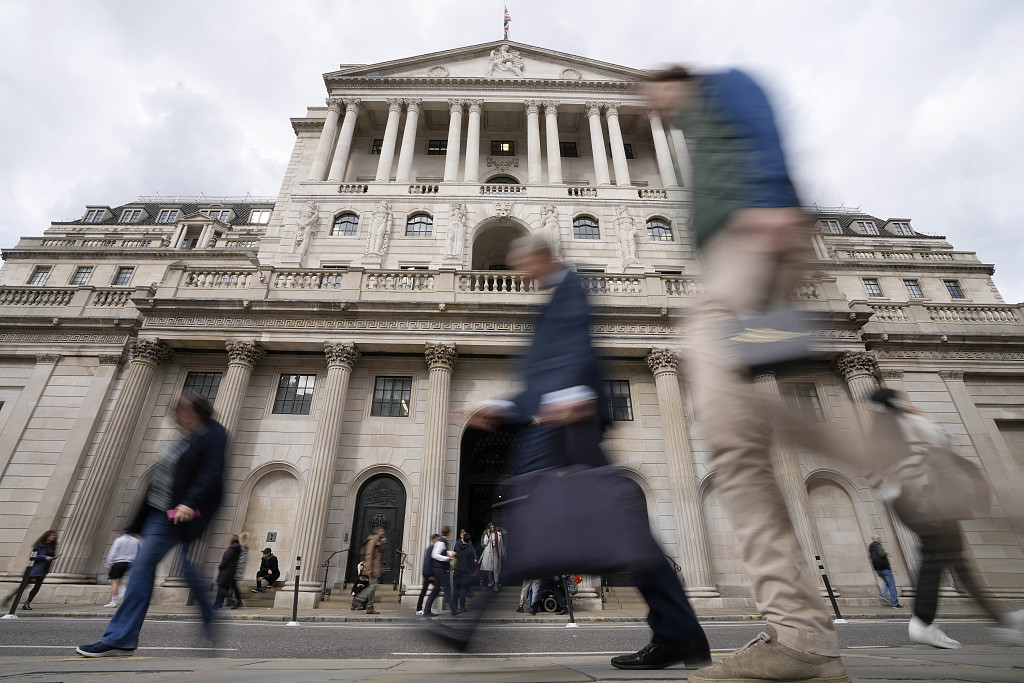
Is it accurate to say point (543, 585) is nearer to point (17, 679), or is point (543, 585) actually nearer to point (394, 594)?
point (394, 594)

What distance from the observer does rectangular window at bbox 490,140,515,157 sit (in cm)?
2702

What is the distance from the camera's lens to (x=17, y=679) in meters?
2.53

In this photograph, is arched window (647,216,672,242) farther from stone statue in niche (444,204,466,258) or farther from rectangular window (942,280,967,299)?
rectangular window (942,280,967,299)

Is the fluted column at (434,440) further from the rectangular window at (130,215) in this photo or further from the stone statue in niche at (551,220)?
the rectangular window at (130,215)

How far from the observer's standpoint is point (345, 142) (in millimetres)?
24484

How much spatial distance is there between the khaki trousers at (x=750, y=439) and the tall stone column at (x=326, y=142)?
80.7ft

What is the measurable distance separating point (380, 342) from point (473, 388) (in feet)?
11.5

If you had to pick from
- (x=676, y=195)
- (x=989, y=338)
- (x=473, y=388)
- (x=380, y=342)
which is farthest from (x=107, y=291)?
→ (x=989, y=338)

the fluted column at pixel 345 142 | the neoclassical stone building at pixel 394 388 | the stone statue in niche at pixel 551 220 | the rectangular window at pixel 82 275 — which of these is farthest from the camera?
the rectangular window at pixel 82 275

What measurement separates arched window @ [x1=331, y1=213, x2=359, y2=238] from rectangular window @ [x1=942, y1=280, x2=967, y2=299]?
3508cm

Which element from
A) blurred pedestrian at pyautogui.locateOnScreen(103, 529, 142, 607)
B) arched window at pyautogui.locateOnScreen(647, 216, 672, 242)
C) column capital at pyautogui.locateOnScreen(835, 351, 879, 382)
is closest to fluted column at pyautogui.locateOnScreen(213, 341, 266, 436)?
blurred pedestrian at pyautogui.locateOnScreen(103, 529, 142, 607)

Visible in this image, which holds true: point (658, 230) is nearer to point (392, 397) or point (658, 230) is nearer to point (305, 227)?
point (392, 397)

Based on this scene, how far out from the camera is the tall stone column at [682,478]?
13.5 meters

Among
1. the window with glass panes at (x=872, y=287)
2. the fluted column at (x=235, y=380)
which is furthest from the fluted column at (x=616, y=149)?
the fluted column at (x=235, y=380)
